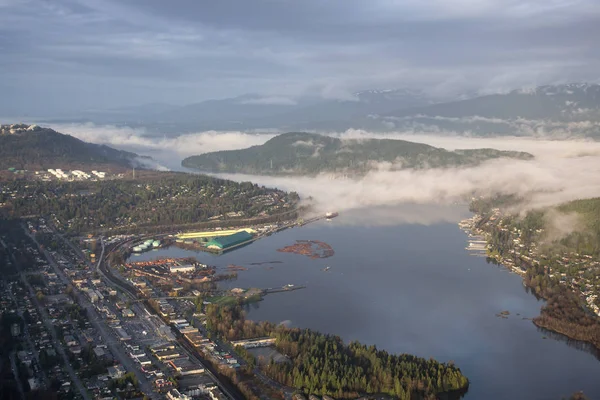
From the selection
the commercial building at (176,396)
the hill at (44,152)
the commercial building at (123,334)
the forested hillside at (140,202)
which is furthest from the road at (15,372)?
the hill at (44,152)

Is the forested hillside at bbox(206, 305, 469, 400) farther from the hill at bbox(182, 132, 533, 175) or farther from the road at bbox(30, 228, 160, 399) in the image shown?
the hill at bbox(182, 132, 533, 175)

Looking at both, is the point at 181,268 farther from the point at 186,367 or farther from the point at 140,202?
the point at 140,202

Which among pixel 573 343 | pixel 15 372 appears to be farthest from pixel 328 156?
pixel 15 372

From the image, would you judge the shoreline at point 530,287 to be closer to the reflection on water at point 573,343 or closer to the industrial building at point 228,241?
the reflection on water at point 573,343

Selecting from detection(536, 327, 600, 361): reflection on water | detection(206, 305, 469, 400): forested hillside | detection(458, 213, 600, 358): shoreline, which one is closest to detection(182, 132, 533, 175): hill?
detection(458, 213, 600, 358): shoreline

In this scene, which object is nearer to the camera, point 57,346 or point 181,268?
point 57,346
